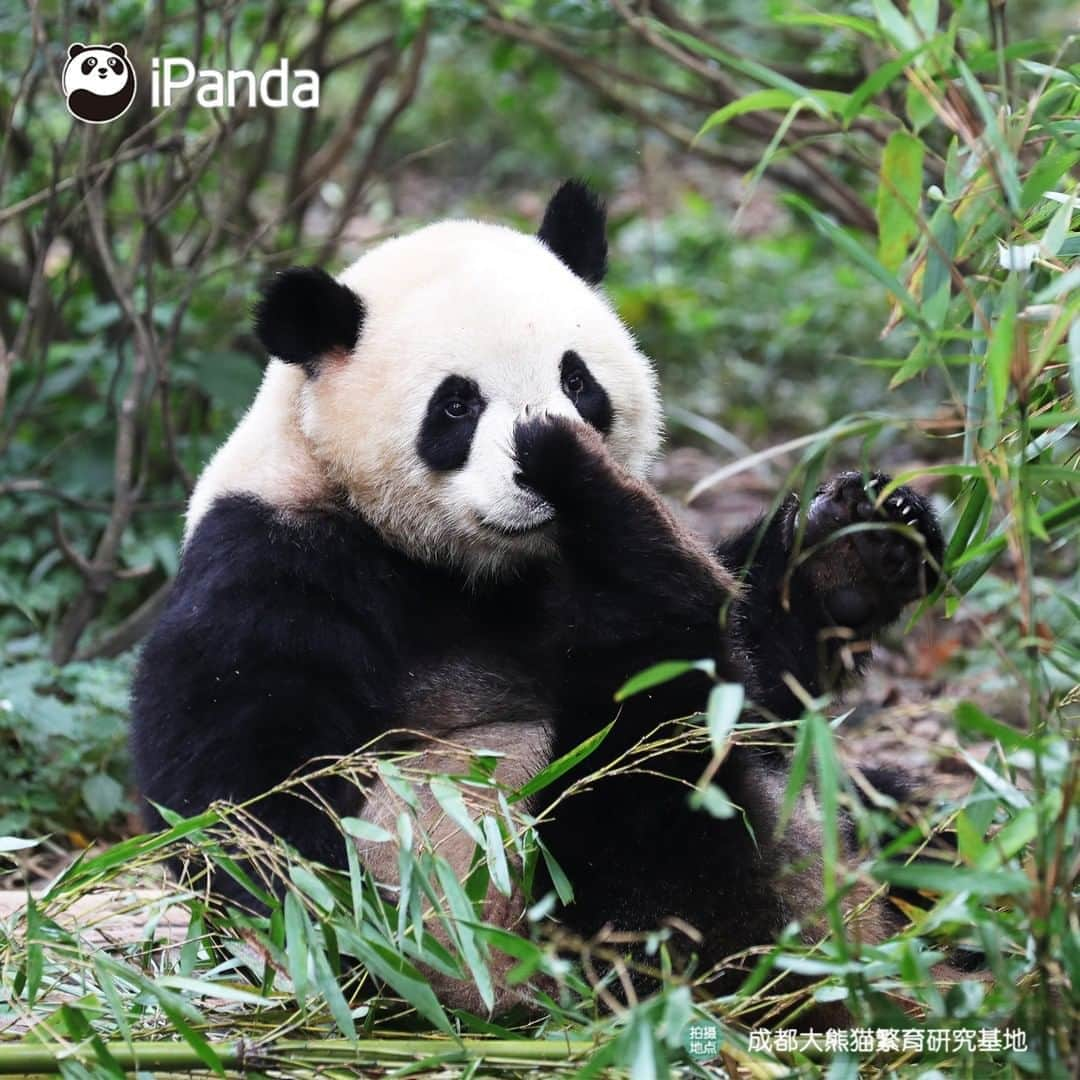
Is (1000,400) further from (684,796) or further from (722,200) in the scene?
(722,200)

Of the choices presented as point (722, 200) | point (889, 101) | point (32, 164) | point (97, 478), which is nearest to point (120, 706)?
point (97, 478)

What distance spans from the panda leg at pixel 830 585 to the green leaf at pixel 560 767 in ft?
1.99

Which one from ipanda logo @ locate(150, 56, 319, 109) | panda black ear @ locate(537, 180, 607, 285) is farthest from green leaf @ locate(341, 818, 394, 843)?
ipanda logo @ locate(150, 56, 319, 109)

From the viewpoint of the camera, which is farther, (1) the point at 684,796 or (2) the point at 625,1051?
(1) the point at 684,796

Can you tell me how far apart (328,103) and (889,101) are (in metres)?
5.81

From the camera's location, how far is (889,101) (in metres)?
5.94

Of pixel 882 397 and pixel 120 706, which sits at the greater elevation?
pixel 882 397

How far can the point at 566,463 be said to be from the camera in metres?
2.86

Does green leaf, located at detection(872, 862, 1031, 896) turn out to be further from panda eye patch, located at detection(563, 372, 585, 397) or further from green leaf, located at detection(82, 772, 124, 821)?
green leaf, located at detection(82, 772, 124, 821)

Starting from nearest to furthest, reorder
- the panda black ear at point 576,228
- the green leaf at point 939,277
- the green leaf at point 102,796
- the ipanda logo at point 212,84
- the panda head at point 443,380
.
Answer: the green leaf at point 939,277
the panda head at point 443,380
the panda black ear at point 576,228
the green leaf at point 102,796
the ipanda logo at point 212,84

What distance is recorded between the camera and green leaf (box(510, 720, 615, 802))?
104 inches

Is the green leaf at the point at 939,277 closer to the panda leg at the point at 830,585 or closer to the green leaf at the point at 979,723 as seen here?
the green leaf at the point at 979,723

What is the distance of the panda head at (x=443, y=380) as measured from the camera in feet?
10.7

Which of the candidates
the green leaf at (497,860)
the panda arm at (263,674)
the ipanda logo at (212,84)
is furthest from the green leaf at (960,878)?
the ipanda logo at (212,84)
